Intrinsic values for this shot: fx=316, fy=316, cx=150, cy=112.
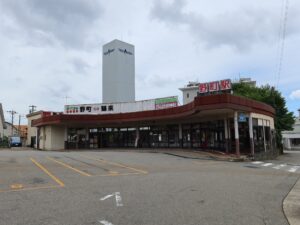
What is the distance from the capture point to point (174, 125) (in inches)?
1389

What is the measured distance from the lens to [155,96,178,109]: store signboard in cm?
3881

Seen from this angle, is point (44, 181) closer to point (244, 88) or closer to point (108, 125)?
point (108, 125)

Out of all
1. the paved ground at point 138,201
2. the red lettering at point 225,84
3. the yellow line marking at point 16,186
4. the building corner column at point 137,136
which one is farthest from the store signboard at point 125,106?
the yellow line marking at point 16,186

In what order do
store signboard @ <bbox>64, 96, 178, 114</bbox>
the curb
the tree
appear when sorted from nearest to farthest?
the curb < store signboard @ <bbox>64, 96, 178, 114</bbox> < the tree

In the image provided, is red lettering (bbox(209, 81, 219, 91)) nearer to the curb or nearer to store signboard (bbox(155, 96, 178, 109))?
store signboard (bbox(155, 96, 178, 109))

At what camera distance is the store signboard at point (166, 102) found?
38812 millimetres

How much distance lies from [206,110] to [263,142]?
1012 centimetres

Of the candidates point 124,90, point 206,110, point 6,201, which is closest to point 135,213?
point 6,201

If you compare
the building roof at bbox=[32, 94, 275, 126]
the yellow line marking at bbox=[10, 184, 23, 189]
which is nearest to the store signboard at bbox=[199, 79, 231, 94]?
the building roof at bbox=[32, 94, 275, 126]

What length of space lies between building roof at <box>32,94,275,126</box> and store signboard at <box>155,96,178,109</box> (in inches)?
→ 163

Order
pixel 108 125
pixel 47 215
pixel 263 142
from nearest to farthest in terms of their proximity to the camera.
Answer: pixel 47 215
pixel 263 142
pixel 108 125

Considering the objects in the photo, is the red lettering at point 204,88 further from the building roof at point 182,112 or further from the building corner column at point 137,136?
the building corner column at point 137,136

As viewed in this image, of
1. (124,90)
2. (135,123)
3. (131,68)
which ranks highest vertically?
(131,68)

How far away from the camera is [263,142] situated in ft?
103
